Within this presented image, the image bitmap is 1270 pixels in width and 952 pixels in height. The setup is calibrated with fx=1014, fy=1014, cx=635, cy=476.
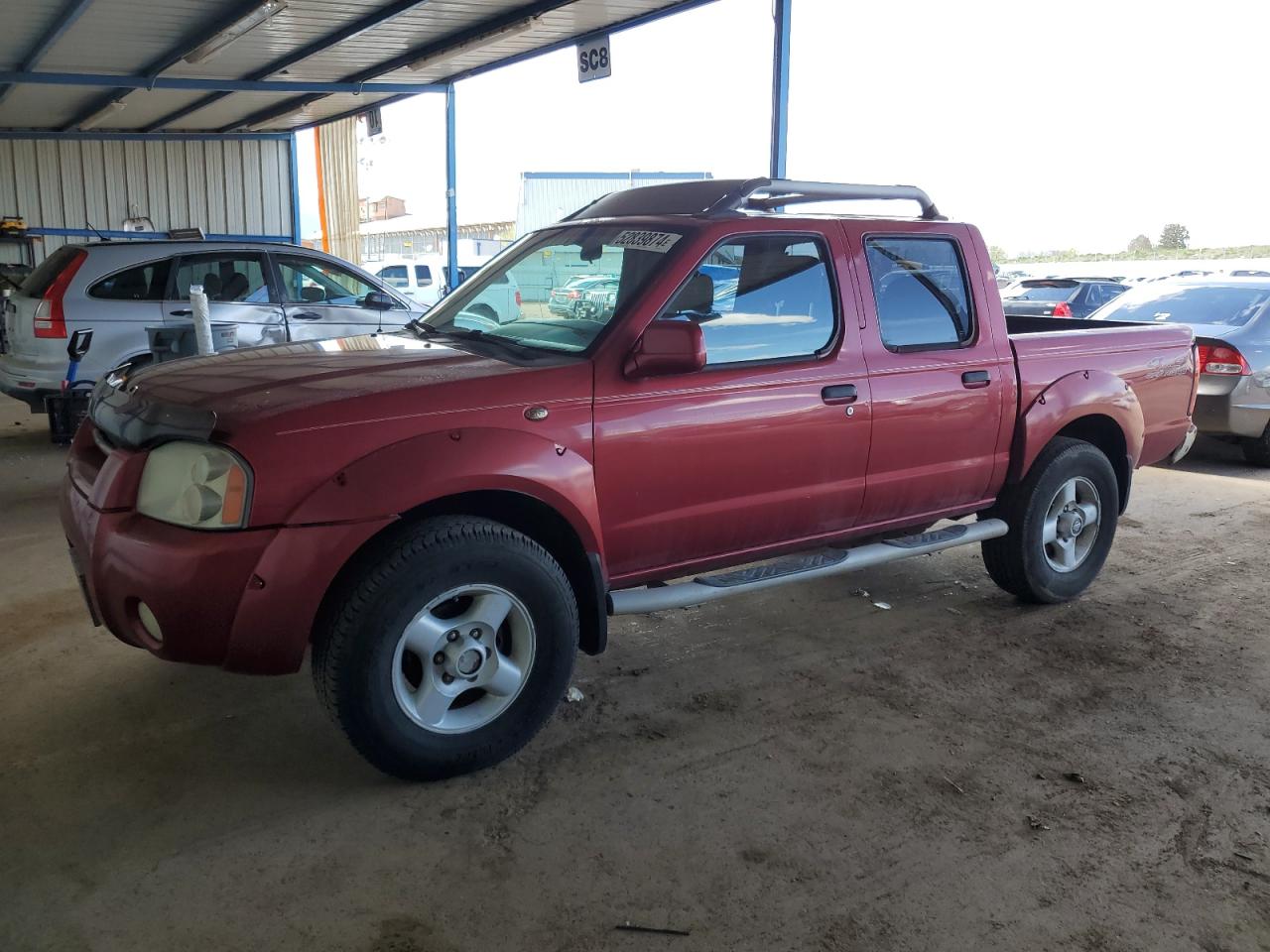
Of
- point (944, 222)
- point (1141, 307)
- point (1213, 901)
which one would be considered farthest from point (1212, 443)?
point (1213, 901)

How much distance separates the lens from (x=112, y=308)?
830cm

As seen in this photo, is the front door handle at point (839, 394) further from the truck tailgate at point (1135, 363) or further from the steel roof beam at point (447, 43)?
the steel roof beam at point (447, 43)

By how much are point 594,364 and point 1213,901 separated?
2.42 meters

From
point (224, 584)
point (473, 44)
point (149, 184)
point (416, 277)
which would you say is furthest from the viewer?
point (416, 277)

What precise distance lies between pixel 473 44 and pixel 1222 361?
8729mm

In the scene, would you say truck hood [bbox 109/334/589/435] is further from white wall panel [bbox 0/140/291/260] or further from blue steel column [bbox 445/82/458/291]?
white wall panel [bbox 0/140/291/260]

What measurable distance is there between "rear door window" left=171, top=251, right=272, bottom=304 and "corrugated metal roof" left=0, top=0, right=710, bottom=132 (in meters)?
3.47

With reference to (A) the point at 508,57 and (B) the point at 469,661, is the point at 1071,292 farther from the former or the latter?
(B) the point at 469,661

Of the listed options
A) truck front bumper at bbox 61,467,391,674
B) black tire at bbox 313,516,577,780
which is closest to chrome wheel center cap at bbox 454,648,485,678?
black tire at bbox 313,516,577,780

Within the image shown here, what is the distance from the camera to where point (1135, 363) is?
5.15 m

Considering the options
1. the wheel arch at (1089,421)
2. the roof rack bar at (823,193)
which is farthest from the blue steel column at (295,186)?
the wheel arch at (1089,421)

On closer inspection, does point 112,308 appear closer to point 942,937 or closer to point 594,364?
point 594,364

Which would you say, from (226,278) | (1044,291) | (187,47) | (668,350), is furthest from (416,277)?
(668,350)

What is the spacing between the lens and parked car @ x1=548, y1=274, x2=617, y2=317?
3.87 m
